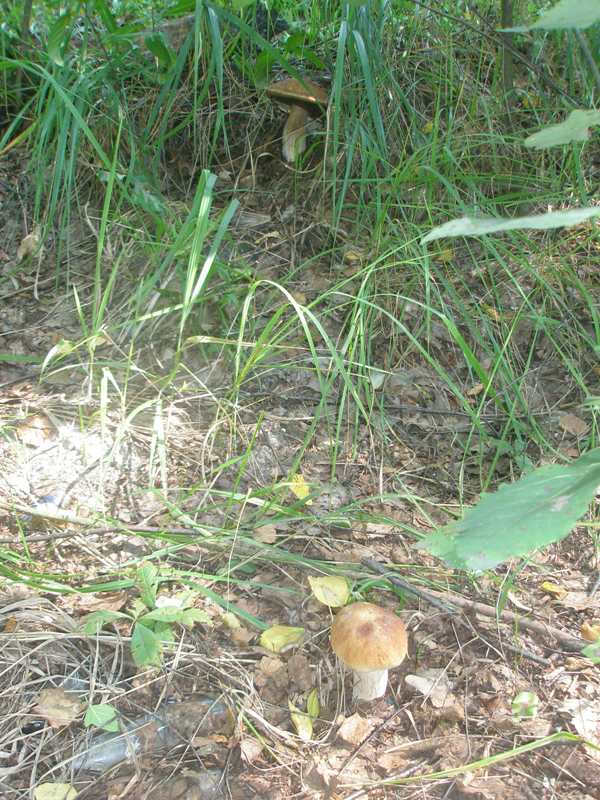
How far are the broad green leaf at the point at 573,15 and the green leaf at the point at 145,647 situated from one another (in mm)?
1465

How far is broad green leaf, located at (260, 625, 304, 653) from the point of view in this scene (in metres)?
1.73

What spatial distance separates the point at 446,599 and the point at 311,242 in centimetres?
181

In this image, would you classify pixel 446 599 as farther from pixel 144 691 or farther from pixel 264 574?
pixel 144 691

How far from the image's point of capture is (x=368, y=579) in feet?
6.11

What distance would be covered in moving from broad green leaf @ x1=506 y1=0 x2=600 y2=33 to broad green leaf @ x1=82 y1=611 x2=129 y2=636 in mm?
1529

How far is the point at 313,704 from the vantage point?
1646mm

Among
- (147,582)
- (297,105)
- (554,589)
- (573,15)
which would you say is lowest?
(554,589)

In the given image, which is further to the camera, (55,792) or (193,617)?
(193,617)

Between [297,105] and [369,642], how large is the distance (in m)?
2.45

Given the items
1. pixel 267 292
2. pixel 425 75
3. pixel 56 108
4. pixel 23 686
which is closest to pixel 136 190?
pixel 56 108

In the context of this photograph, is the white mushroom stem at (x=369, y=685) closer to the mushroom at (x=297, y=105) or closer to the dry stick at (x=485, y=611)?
the dry stick at (x=485, y=611)

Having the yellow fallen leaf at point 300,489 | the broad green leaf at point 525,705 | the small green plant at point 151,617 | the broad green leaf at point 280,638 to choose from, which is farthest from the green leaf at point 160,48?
the broad green leaf at point 525,705

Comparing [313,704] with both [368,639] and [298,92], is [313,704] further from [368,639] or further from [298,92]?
[298,92]

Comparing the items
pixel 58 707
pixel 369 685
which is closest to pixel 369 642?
pixel 369 685
